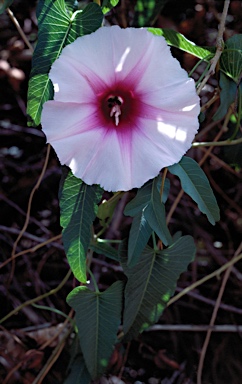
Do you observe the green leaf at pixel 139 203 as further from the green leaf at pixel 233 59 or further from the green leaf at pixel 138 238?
the green leaf at pixel 233 59

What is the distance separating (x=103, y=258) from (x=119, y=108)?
2.73ft

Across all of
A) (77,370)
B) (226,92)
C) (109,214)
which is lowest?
(77,370)

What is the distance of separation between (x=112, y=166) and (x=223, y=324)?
870 mm

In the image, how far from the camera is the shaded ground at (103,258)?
4.96 ft

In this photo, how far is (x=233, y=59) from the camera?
3.41 ft

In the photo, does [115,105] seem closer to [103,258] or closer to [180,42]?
[180,42]

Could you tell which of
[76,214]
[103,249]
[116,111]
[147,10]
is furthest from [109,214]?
[147,10]

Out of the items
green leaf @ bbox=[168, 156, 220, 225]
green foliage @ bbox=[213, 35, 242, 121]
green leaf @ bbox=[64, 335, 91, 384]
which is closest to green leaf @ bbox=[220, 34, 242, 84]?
green foliage @ bbox=[213, 35, 242, 121]

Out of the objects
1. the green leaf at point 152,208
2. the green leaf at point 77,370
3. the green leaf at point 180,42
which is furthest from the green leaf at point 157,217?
the green leaf at point 77,370

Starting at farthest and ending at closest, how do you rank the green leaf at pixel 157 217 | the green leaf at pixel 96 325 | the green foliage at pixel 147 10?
1. the green foliage at pixel 147 10
2. the green leaf at pixel 96 325
3. the green leaf at pixel 157 217

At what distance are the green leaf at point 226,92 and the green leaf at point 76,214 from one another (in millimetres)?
266

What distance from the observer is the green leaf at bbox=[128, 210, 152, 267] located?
985 mm

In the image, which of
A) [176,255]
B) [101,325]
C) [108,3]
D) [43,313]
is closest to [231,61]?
[108,3]

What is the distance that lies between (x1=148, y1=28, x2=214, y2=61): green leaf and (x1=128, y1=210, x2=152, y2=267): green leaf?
29 cm
